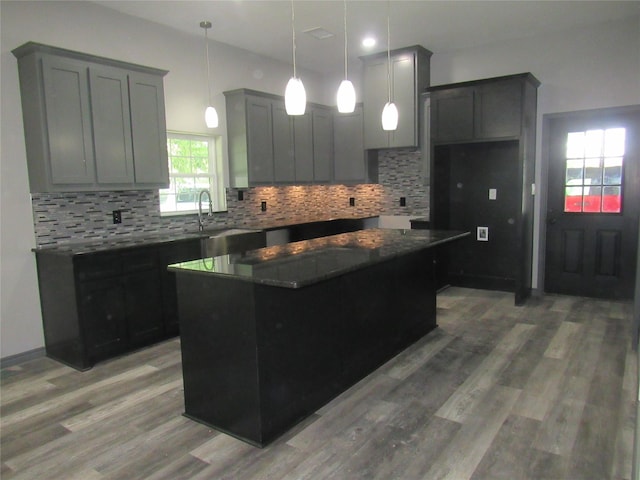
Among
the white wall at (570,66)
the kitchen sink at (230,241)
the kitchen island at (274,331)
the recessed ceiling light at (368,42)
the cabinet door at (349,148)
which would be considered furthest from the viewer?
the cabinet door at (349,148)

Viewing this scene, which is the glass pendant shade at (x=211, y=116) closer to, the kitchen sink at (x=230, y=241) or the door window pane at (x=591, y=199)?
the kitchen sink at (x=230, y=241)

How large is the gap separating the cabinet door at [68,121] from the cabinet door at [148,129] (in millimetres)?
430

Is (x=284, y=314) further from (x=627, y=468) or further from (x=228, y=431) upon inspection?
(x=627, y=468)

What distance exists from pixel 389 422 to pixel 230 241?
2699 millimetres

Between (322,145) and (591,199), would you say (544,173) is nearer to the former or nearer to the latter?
(591,199)

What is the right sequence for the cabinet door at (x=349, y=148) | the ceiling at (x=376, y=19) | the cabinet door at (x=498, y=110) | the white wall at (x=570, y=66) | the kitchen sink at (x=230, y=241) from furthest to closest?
the cabinet door at (x=349, y=148)
the cabinet door at (x=498, y=110)
the white wall at (x=570, y=66)
the kitchen sink at (x=230, y=241)
the ceiling at (x=376, y=19)

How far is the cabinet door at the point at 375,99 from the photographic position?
6.09 meters

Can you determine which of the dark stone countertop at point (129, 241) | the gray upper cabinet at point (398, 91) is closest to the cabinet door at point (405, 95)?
the gray upper cabinet at point (398, 91)

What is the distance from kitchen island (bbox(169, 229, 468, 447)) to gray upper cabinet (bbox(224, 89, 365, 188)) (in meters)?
2.43

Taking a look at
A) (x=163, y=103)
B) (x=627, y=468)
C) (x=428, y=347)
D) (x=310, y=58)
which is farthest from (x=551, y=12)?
(x=627, y=468)

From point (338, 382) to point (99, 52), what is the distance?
367 centimetres

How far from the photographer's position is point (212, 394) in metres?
2.69

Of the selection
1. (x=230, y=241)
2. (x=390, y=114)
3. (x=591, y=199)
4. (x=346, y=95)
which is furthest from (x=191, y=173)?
(x=591, y=199)

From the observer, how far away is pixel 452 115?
5.46 metres
